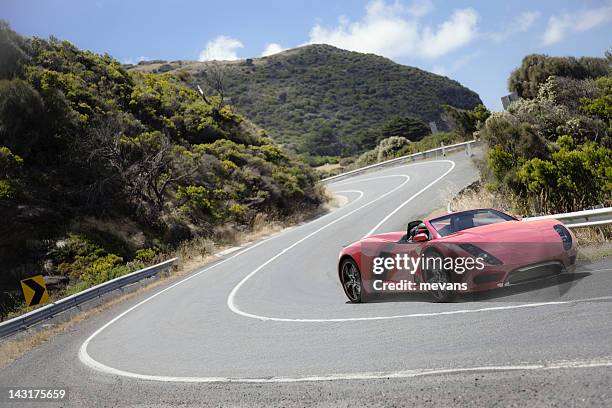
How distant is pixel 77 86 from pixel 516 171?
24.3m

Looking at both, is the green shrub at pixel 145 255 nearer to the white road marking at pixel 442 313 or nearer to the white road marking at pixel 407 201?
the white road marking at pixel 407 201

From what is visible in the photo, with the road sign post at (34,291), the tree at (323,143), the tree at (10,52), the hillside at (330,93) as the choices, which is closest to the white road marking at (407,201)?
the road sign post at (34,291)

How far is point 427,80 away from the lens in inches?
4126

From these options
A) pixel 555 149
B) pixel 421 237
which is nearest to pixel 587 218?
pixel 421 237

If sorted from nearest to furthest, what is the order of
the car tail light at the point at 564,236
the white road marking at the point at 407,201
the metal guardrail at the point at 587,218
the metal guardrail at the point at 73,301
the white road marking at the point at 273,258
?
the car tail light at the point at 564,236
the metal guardrail at the point at 587,218
the white road marking at the point at 273,258
the metal guardrail at the point at 73,301
the white road marking at the point at 407,201

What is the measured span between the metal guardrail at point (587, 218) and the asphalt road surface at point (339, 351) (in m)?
2.08

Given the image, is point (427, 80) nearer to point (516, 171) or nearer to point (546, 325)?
point (516, 171)

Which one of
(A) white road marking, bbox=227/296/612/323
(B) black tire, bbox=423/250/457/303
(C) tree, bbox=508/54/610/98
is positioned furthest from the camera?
(C) tree, bbox=508/54/610/98

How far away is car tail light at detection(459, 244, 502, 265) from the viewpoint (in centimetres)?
743

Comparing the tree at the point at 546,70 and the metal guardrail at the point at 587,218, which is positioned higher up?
the tree at the point at 546,70

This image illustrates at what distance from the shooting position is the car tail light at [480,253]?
7.43m

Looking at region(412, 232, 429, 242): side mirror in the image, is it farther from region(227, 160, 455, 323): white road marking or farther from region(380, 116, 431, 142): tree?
region(380, 116, 431, 142): tree

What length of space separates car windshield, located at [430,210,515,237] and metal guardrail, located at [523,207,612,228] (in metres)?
1.78

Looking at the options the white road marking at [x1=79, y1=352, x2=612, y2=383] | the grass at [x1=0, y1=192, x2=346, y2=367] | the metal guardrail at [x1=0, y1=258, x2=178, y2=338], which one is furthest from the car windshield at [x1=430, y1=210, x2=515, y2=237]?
the metal guardrail at [x1=0, y1=258, x2=178, y2=338]
